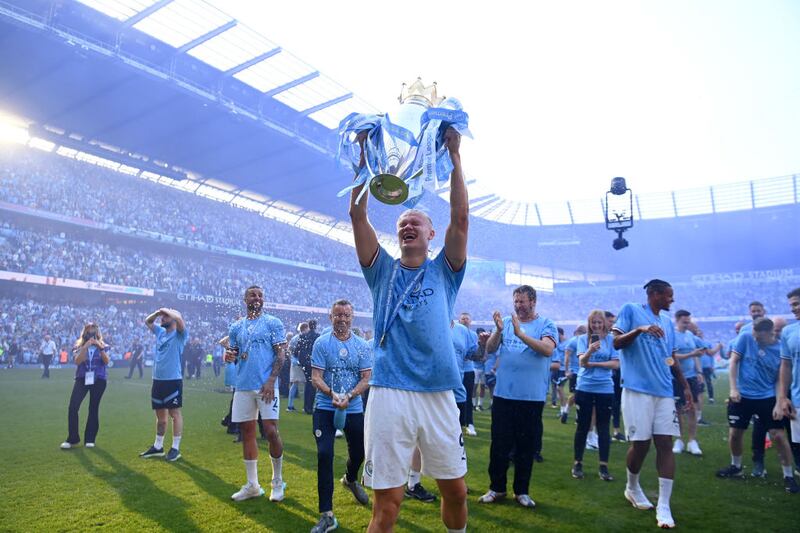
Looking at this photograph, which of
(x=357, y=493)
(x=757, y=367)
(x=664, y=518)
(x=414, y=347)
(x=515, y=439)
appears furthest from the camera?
(x=757, y=367)

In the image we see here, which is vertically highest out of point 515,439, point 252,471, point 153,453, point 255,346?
point 255,346

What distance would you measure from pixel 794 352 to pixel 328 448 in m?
4.85

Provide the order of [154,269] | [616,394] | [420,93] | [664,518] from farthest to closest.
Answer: [154,269] → [616,394] → [664,518] → [420,93]

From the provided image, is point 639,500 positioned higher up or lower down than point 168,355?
lower down

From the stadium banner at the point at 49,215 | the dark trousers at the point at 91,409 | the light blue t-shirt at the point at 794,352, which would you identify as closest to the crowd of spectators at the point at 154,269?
the stadium banner at the point at 49,215

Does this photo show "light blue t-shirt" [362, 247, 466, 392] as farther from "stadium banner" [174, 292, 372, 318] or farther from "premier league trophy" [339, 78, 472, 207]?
"stadium banner" [174, 292, 372, 318]

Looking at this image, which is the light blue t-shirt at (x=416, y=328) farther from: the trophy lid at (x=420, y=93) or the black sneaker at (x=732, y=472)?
the black sneaker at (x=732, y=472)

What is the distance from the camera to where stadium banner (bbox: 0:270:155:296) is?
2333 centimetres

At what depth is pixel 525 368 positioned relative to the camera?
17.7 feet

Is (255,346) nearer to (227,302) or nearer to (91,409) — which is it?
(91,409)

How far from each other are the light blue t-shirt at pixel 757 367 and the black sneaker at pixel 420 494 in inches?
166

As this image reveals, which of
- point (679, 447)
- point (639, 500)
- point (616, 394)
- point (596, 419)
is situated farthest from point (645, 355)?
point (616, 394)

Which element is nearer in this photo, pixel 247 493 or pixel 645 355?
pixel 645 355

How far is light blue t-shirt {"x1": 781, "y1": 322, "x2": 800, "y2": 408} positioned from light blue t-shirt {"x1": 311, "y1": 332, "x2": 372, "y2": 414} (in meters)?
4.39
